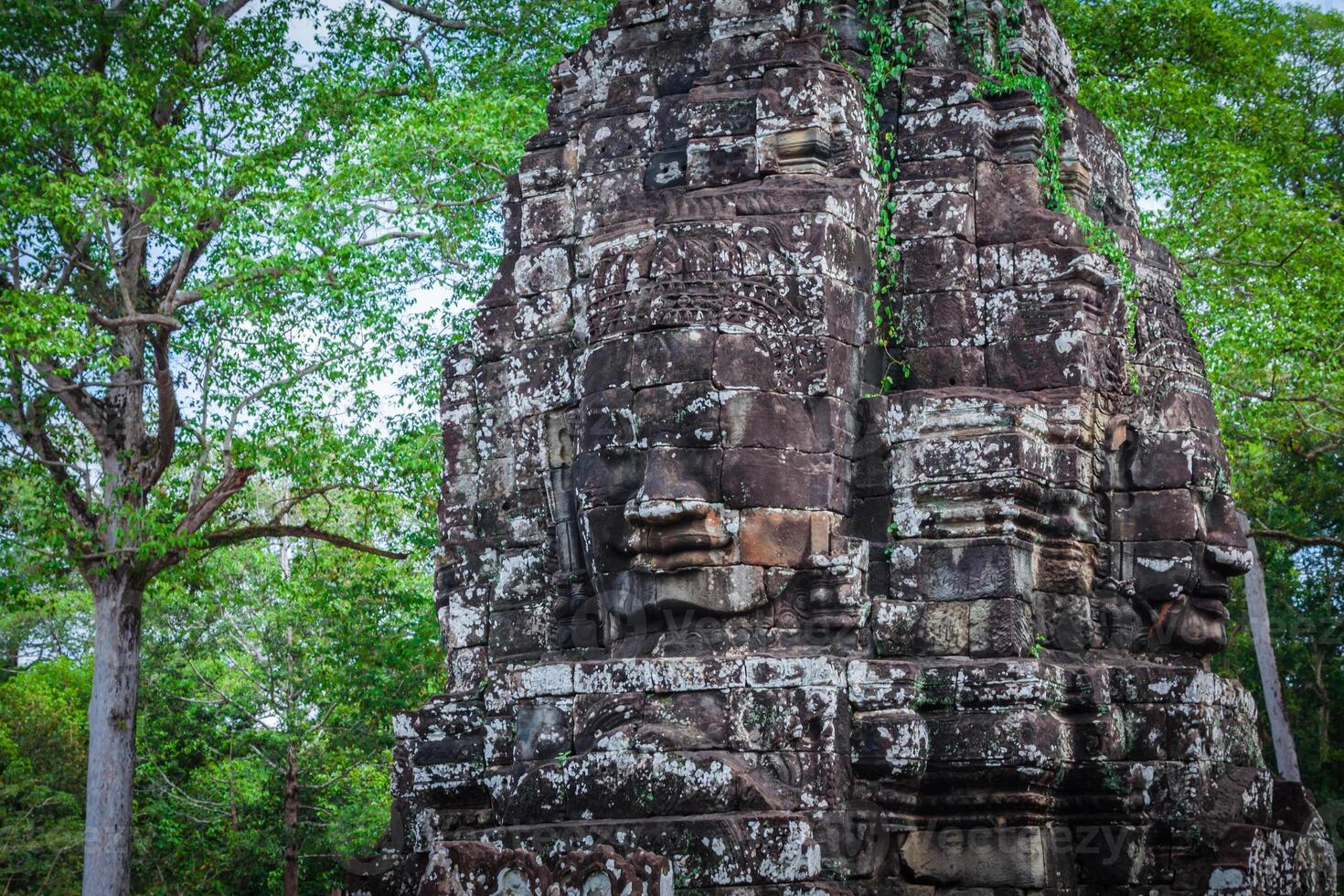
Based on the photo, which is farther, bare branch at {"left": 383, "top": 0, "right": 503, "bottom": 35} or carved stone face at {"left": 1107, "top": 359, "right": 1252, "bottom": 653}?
bare branch at {"left": 383, "top": 0, "right": 503, "bottom": 35}

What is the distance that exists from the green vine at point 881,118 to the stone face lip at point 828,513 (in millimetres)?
35

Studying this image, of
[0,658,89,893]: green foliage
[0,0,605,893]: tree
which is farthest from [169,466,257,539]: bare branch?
[0,658,89,893]: green foliage

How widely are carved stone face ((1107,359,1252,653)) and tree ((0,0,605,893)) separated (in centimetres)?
835

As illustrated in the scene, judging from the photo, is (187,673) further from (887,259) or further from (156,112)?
(887,259)

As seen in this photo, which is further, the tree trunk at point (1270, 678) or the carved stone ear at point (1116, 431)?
the tree trunk at point (1270, 678)

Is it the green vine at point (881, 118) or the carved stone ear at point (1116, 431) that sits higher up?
the green vine at point (881, 118)

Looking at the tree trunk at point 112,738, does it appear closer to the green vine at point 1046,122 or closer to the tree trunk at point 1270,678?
the green vine at point 1046,122

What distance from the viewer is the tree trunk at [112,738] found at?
15516 mm

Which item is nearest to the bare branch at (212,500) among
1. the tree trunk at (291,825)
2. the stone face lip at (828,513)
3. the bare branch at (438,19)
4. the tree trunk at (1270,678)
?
the tree trunk at (291,825)

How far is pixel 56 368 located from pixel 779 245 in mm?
9429

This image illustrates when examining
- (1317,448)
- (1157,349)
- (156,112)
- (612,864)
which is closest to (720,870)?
(612,864)

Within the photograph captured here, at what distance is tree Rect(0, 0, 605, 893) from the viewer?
609 inches

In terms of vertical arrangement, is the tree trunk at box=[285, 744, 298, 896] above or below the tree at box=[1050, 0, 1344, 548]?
below

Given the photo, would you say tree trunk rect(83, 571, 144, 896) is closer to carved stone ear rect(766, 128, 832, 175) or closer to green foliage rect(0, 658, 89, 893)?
green foliage rect(0, 658, 89, 893)
